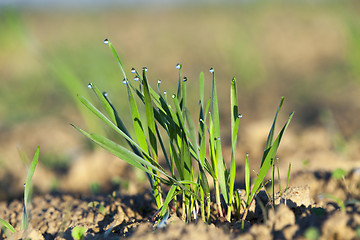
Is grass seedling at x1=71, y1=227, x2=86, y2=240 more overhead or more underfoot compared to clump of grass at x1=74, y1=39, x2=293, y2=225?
more underfoot

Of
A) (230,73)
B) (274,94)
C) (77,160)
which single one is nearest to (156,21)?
(230,73)

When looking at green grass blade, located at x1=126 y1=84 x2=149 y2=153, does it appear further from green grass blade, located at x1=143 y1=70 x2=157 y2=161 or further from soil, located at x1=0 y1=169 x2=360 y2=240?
soil, located at x1=0 y1=169 x2=360 y2=240

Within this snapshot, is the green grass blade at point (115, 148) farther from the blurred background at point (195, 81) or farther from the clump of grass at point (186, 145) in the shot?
the blurred background at point (195, 81)

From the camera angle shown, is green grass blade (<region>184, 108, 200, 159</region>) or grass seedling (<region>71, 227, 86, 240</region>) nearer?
green grass blade (<region>184, 108, 200, 159</region>)

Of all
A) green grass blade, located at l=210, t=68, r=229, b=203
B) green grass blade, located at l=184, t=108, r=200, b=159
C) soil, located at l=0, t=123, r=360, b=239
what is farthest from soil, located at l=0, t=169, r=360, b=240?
green grass blade, located at l=184, t=108, r=200, b=159

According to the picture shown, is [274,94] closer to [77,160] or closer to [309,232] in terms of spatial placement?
[77,160]

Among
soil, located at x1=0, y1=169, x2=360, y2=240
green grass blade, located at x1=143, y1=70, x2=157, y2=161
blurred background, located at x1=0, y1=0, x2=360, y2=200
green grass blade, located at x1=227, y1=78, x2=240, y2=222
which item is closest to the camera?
soil, located at x1=0, y1=169, x2=360, y2=240

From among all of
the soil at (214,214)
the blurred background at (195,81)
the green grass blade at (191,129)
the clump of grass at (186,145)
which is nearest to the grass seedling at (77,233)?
the soil at (214,214)

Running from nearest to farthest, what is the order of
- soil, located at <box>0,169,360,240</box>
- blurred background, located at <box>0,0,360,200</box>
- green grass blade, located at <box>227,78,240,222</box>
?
soil, located at <box>0,169,360,240</box> → green grass blade, located at <box>227,78,240,222</box> → blurred background, located at <box>0,0,360,200</box>

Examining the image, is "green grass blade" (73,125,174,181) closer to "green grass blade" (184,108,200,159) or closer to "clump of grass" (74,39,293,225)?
"clump of grass" (74,39,293,225)

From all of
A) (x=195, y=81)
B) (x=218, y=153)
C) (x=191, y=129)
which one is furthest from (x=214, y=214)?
(x=195, y=81)
